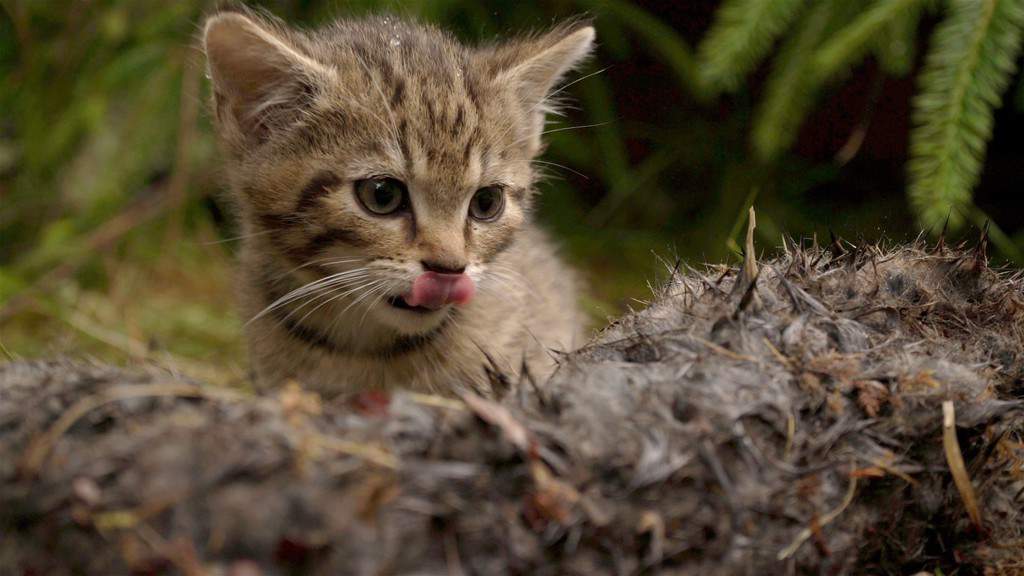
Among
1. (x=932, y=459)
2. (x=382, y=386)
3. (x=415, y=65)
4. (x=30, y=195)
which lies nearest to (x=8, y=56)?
(x=30, y=195)

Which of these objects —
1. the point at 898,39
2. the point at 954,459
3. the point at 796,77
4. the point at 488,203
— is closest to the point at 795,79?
the point at 796,77

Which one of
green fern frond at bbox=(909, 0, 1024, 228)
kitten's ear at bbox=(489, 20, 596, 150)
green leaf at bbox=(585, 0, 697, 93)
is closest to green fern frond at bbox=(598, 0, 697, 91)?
green leaf at bbox=(585, 0, 697, 93)

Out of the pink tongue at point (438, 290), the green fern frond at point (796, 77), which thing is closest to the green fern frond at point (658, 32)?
the green fern frond at point (796, 77)

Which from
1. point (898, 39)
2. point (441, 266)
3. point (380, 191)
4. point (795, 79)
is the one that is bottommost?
point (441, 266)

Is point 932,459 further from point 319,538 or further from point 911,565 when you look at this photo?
point 319,538

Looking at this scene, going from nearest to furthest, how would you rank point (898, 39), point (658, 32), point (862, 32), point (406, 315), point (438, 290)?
point (438, 290) < point (406, 315) < point (862, 32) < point (898, 39) < point (658, 32)

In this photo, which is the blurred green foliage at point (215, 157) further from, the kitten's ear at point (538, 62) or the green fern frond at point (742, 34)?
the kitten's ear at point (538, 62)

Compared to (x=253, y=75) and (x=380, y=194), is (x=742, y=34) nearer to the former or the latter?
(x=380, y=194)

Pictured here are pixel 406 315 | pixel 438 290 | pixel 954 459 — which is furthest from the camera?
pixel 406 315
